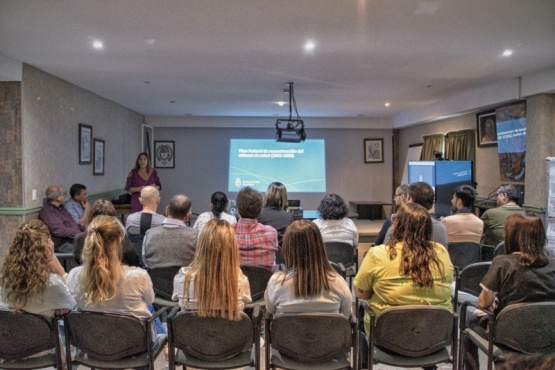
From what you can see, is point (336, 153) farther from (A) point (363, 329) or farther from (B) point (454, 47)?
(A) point (363, 329)

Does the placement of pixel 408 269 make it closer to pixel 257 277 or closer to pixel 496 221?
pixel 257 277

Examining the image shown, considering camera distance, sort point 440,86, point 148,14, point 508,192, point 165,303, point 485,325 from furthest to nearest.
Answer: point 440,86, point 508,192, point 148,14, point 165,303, point 485,325

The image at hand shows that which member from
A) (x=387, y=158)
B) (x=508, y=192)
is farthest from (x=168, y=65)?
(x=387, y=158)

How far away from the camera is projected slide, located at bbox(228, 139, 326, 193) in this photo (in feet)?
33.8

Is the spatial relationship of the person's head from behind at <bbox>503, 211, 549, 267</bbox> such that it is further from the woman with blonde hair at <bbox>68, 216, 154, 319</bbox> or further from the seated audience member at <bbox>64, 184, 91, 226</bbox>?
the seated audience member at <bbox>64, 184, 91, 226</bbox>

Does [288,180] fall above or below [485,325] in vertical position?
above

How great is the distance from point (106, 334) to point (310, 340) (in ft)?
3.22

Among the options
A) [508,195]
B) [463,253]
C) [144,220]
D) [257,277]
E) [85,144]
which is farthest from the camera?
[85,144]

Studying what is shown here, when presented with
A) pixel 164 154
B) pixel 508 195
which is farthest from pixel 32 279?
pixel 164 154

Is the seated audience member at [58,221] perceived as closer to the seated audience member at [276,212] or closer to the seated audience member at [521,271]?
the seated audience member at [276,212]

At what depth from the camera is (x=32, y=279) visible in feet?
6.72

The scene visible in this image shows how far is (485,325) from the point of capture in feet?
7.61

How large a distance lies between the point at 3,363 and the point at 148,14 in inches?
95.4

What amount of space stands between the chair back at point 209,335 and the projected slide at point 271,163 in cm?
821
